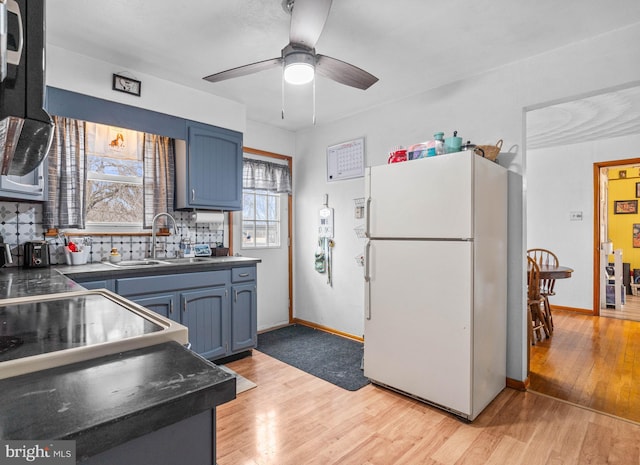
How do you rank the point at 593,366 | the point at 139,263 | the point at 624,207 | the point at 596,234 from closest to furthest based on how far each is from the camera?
the point at 139,263 → the point at 593,366 → the point at 596,234 → the point at 624,207

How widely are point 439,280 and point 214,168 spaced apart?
2205 millimetres

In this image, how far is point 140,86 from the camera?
2.74m

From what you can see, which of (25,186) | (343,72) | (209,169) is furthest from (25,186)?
(343,72)

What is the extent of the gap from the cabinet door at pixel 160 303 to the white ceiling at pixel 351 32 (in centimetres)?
176

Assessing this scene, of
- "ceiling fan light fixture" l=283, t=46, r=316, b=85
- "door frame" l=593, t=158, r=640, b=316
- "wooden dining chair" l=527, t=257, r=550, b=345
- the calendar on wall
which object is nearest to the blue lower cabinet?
the calendar on wall

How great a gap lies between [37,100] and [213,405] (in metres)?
0.62

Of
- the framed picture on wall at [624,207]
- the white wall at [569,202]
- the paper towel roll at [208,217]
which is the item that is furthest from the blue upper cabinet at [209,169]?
the framed picture on wall at [624,207]

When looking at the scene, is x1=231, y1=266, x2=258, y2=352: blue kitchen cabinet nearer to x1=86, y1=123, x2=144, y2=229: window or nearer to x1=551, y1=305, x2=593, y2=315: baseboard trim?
x1=86, y1=123, x2=144, y2=229: window

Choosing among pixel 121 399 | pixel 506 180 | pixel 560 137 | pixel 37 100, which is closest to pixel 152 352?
pixel 121 399

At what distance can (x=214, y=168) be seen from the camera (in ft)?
10.5

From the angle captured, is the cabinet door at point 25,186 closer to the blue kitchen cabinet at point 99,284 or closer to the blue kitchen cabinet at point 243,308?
A: the blue kitchen cabinet at point 99,284

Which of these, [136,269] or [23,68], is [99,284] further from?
[23,68]

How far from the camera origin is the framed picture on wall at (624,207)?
6297 millimetres

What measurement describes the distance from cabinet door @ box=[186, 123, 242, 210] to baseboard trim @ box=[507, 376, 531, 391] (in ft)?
9.04
